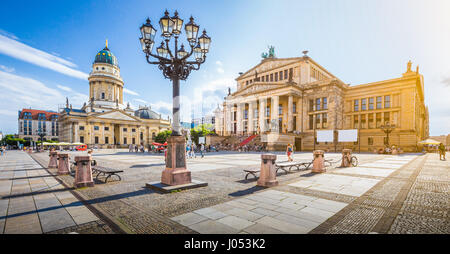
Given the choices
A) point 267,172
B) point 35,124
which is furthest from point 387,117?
point 35,124

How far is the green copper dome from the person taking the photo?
8056cm

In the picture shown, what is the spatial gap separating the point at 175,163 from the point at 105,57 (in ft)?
305

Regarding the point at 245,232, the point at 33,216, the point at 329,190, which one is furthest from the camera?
the point at 329,190

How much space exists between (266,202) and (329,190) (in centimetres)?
285

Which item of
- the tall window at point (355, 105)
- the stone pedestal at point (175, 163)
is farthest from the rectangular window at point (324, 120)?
the stone pedestal at point (175, 163)

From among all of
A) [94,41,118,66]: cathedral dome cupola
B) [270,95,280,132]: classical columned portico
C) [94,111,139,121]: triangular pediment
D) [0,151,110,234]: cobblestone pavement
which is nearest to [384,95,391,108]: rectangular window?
[270,95,280,132]: classical columned portico

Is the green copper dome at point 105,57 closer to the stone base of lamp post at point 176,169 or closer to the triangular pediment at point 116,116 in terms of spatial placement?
the triangular pediment at point 116,116

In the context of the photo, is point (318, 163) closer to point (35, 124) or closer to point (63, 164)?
point (63, 164)

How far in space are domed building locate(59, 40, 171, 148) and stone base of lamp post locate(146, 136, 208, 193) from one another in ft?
218

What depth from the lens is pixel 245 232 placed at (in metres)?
3.65

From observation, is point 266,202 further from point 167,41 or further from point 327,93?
point 327,93

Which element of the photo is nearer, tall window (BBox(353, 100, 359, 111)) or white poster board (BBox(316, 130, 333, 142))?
white poster board (BBox(316, 130, 333, 142))

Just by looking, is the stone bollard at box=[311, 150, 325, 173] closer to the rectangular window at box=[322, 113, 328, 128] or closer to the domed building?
the rectangular window at box=[322, 113, 328, 128]
